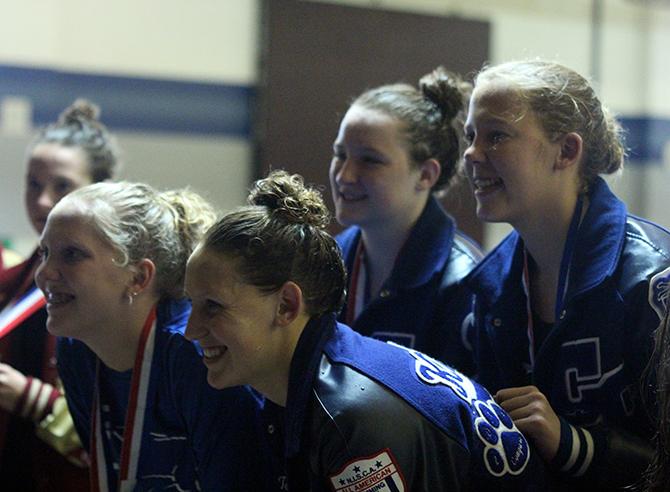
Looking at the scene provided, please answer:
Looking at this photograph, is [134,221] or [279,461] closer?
[279,461]

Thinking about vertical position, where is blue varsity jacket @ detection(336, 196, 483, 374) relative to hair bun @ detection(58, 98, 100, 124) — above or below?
below

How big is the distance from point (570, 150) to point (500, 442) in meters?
0.67

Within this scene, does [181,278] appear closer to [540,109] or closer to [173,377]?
[173,377]

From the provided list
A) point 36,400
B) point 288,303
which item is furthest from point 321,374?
point 36,400

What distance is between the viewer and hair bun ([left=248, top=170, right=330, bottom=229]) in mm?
1785

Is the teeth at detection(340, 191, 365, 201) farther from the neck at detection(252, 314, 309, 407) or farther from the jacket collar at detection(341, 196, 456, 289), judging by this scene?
the neck at detection(252, 314, 309, 407)

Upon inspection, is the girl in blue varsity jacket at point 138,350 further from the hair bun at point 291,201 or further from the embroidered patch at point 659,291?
the embroidered patch at point 659,291

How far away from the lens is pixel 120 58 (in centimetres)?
427

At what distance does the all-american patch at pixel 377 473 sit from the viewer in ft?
5.07

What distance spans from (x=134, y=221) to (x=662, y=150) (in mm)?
4191

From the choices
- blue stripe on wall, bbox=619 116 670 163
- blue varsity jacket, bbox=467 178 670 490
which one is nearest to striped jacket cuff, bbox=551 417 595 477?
blue varsity jacket, bbox=467 178 670 490

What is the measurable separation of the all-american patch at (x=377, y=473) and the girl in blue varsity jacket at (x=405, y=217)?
0.62 meters

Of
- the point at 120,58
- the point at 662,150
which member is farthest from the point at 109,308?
the point at 662,150

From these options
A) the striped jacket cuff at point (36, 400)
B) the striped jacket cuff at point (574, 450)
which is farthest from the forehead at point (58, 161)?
the striped jacket cuff at point (574, 450)
